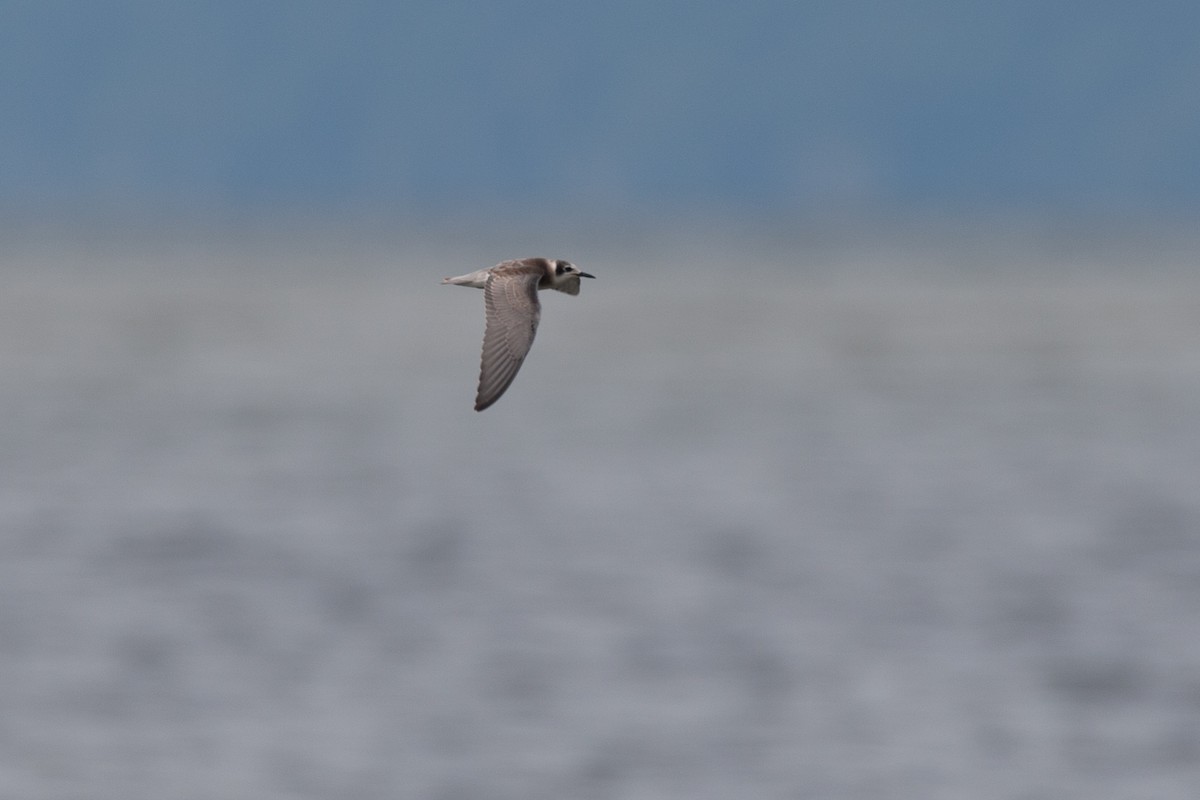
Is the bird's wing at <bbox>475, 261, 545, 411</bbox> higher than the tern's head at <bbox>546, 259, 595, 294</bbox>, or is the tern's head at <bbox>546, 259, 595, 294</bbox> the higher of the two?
the tern's head at <bbox>546, 259, 595, 294</bbox>

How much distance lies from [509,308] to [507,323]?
167mm

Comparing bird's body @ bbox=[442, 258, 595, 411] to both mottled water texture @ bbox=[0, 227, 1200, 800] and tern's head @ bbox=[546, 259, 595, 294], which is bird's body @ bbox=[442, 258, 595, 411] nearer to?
tern's head @ bbox=[546, 259, 595, 294]

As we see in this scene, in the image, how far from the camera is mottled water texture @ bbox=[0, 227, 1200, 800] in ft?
61.0

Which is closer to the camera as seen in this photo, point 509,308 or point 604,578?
point 509,308

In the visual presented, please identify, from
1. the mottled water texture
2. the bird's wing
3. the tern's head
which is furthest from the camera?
the mottled water texture

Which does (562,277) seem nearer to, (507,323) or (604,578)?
(507,323)

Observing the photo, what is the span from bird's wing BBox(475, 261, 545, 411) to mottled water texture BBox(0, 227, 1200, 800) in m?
6.99

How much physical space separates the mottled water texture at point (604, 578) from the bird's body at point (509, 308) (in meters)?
6.89

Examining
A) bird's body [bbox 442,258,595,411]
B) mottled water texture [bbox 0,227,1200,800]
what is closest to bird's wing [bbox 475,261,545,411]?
bird's body [bbox 442,258,595,411]

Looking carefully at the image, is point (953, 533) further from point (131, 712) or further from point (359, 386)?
point (359, 386)

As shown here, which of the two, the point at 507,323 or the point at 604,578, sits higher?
the point at 604,578

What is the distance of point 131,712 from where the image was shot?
65.1 ft

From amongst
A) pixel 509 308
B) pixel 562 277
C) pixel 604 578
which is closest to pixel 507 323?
pixel 509 308

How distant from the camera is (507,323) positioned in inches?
414
